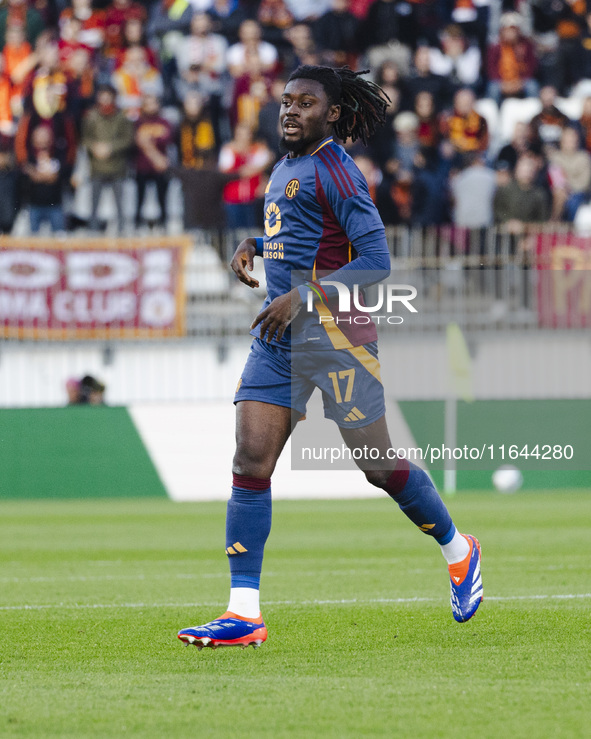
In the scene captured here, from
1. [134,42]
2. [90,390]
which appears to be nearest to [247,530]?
[90,390]

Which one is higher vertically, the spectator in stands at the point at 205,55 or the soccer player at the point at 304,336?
the spectator in stands at the point at 205,55

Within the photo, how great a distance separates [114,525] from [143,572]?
3.87 metres

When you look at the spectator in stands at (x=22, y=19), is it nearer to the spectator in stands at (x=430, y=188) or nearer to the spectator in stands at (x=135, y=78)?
the spectator in stands at (x=135, y=78)

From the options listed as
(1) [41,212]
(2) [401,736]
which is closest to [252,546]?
(2) [401,736]

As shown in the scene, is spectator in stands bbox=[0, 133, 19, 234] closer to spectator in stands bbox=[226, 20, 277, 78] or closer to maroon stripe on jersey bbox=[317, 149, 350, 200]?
spectator in stands bbox=[226, 20, 277, 78]

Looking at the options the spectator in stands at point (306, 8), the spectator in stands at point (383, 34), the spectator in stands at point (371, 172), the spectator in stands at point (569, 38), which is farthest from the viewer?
the spectator in stands at point (569, 38)

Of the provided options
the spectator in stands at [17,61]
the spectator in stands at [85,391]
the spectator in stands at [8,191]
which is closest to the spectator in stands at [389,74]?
the spectator in stands at [17,61]

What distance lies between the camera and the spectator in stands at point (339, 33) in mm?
19719

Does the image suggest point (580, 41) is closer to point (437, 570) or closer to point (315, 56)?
point (315, 56)

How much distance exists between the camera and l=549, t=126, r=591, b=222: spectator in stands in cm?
1819

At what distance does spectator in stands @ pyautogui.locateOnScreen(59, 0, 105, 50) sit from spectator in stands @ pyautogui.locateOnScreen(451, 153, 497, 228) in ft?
18.7

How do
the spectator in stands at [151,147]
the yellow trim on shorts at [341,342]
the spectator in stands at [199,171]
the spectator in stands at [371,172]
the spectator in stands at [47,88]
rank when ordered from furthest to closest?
the spectator in stands at [151,147]
the spectator in stands at [199,171]
the spectator in stands at [47,88]
the spectator in stands at [371,172]
the yellow trim on shorts at [341,342]

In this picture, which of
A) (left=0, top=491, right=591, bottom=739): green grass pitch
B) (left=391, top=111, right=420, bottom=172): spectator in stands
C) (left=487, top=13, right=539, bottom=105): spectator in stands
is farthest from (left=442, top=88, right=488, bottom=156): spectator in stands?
(left=0, top=491, right=591, bottom=739): green grass pitch

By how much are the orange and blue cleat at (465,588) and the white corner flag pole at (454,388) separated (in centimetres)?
1036
